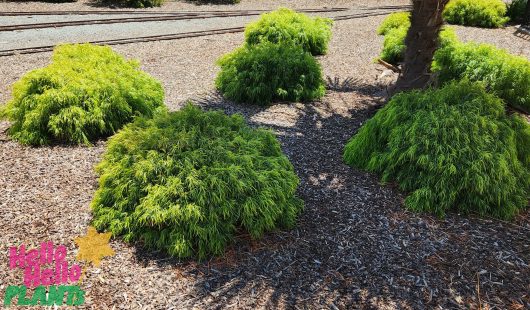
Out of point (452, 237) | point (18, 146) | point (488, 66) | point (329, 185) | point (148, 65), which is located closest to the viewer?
point (452, 237)

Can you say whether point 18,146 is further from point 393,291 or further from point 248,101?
point 393,291

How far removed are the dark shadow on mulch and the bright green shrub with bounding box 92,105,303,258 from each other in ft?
0.70

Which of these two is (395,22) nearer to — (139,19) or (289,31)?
(289,31)

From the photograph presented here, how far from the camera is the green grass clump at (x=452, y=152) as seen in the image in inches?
164

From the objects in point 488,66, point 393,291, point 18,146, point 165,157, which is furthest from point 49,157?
point 488,66

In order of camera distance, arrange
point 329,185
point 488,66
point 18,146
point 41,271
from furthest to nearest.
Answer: point 488,66 → point 18,146 → point 329,185 → point 41,271

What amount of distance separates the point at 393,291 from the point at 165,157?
234 centimetres

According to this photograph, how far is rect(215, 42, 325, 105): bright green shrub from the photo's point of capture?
6.91 metres

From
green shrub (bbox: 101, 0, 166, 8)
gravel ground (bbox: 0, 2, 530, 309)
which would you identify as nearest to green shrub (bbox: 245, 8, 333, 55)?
gravel ground (bbox: 0, 2, 530, 309)

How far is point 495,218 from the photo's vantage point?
13.8ft

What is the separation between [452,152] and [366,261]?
1.59 m

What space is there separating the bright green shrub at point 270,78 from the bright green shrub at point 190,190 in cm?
287

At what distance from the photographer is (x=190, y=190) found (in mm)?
3533

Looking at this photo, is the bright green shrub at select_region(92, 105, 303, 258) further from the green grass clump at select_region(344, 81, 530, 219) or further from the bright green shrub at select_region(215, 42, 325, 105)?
the bright green shrub at select_region(215, 42, 325, 105)
